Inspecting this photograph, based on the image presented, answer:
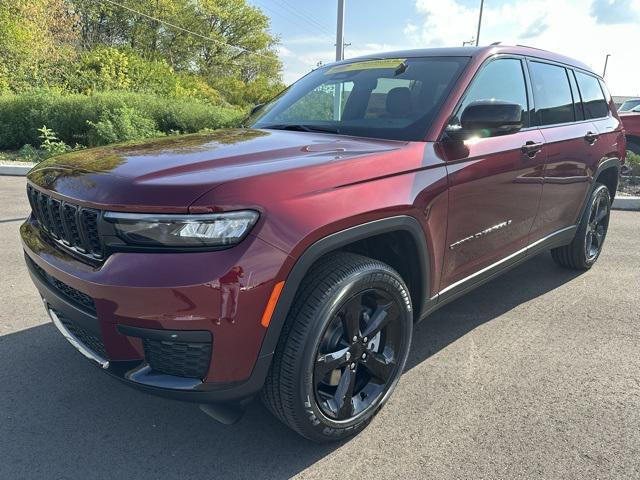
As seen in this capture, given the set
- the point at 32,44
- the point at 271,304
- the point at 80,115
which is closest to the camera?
the point at 271,304

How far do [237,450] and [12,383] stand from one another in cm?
141

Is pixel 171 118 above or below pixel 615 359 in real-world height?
above

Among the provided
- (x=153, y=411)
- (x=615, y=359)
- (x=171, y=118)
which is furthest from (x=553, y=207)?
(x=171, y=118)

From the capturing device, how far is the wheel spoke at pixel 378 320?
7.70 feet

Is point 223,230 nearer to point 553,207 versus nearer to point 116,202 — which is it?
point 116,202

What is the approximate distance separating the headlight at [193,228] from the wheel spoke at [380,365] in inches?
38.5

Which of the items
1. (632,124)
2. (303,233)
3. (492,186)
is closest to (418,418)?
(303,233)

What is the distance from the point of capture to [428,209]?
2.48m

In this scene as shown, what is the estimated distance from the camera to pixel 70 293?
83.4 inches

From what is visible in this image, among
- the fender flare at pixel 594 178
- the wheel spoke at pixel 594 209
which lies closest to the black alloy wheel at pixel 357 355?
the fender flare at pixel 594 178

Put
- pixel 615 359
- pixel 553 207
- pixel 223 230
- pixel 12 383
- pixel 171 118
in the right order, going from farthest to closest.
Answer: pixel 171 118 → pixel 553 207 → pixel 615 359 → pixel 12 383 → pixel 223 230

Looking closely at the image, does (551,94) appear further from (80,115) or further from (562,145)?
(80,115)

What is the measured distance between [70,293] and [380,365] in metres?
1.44

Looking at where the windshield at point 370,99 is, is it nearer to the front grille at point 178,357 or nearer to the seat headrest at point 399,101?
the seat headrest at point 399,101
